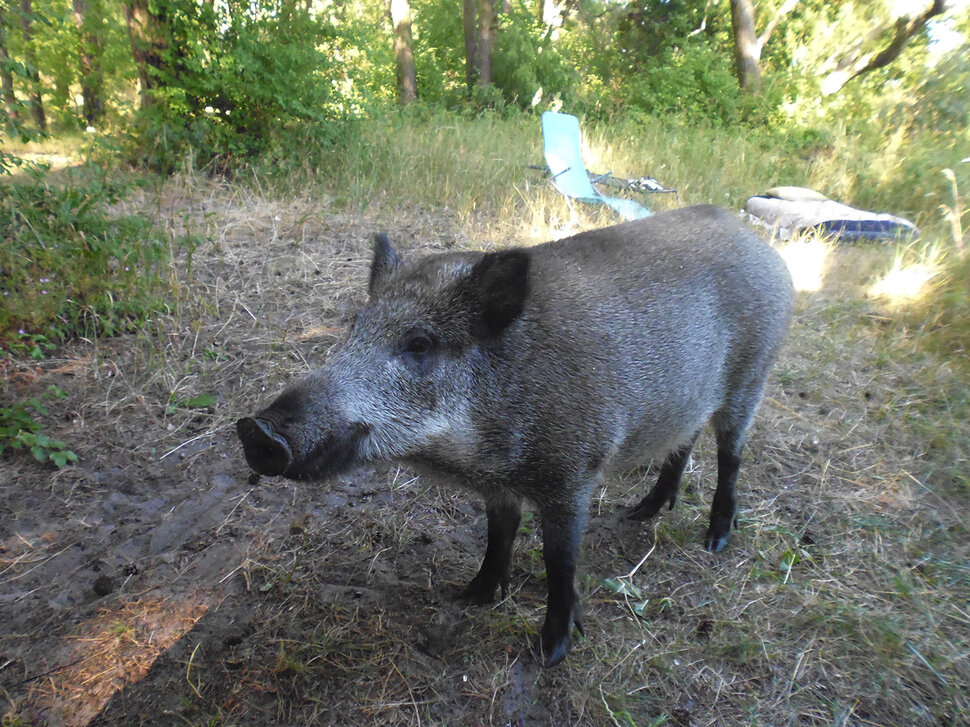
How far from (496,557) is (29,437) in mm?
2231

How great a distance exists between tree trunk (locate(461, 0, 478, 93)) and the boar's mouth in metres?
14.2

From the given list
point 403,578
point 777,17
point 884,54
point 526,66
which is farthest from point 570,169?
point 884,54

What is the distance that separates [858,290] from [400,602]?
4.80 metres

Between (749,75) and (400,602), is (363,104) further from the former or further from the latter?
(749,75)

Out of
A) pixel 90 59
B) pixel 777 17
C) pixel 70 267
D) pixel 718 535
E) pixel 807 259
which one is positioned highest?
pixel 777 17

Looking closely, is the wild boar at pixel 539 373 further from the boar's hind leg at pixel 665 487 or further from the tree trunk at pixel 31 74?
the tree trunk at pixel 31 74

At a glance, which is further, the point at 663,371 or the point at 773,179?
the point at 773,179

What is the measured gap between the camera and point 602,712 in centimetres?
210

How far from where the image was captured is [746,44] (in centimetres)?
1330

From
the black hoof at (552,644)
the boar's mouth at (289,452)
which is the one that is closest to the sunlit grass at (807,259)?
the black hoof at (552,644)

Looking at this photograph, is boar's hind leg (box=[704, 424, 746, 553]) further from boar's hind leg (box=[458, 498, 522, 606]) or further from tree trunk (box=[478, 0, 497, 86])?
tree trunk (box=[478, 0, 497, 86])

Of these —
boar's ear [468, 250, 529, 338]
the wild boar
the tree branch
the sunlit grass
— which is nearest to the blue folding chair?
the sunlit grass

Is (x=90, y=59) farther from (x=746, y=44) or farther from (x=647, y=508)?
(x=746, y=44)

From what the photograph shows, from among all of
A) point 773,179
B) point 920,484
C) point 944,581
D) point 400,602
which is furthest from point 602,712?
point 773,179
